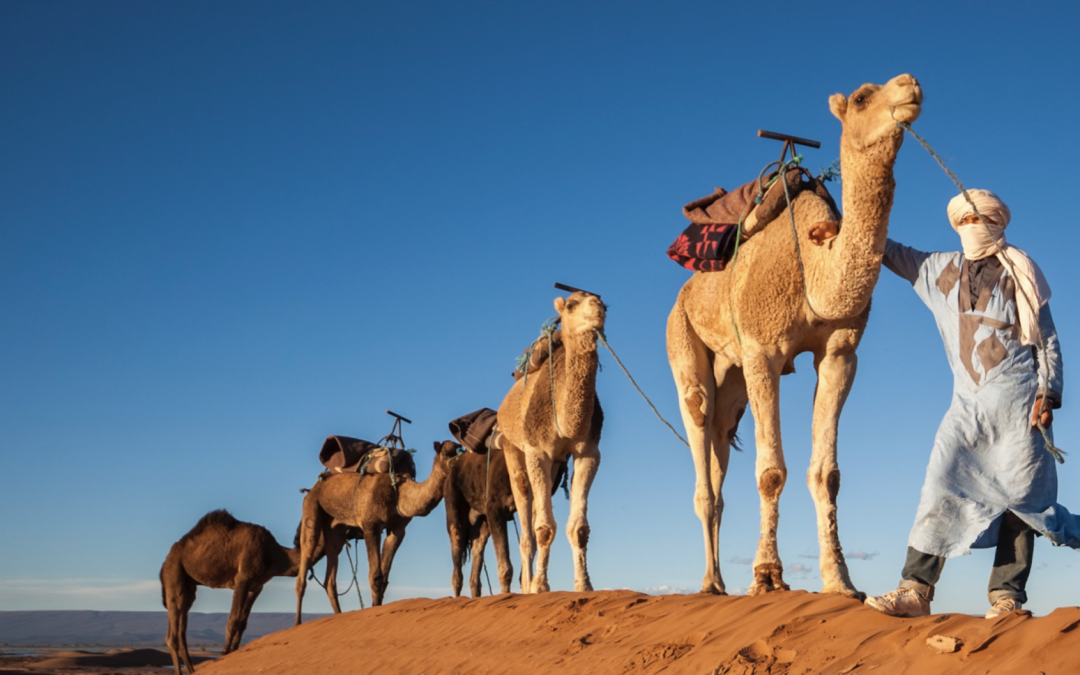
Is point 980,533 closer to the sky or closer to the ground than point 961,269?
closer to the ground

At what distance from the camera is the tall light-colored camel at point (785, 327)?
23.2 feet

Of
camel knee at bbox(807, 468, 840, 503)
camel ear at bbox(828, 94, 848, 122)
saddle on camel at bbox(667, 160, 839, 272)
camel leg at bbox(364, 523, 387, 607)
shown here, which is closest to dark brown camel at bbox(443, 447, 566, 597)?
camel leg at bbox(364, 523, 387, 607)

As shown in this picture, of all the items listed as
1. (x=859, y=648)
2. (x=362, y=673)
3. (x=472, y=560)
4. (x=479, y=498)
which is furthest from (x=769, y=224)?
(x=472, y=560)

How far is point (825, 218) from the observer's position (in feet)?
27.2

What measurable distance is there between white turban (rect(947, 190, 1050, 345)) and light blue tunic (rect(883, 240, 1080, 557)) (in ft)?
0.20

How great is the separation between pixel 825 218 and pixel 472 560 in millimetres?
10075

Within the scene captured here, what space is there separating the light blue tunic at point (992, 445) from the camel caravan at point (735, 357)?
128cm

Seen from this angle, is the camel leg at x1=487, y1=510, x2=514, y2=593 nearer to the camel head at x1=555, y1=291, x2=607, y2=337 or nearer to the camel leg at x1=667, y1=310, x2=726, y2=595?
the camel head at x1=555, y1=291, x2=607, y2=337

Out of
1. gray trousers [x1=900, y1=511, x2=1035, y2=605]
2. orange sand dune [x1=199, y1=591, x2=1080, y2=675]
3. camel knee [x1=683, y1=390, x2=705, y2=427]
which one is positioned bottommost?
orange sand dune [x1=199, y1=591, x2=1080, y2=675]

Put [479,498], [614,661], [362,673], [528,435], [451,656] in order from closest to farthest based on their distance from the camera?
[614,661]
[451,656]
[362,673]
[528,435]
[479,498]

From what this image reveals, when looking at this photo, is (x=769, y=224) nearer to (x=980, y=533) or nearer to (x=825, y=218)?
(x=825, y=218)

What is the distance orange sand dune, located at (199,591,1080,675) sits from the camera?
5.23 metres

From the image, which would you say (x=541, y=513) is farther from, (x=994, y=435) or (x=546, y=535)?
(x=994, y=435)

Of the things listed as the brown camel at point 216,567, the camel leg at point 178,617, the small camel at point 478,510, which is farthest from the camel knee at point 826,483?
the camel leg at point 178,617
